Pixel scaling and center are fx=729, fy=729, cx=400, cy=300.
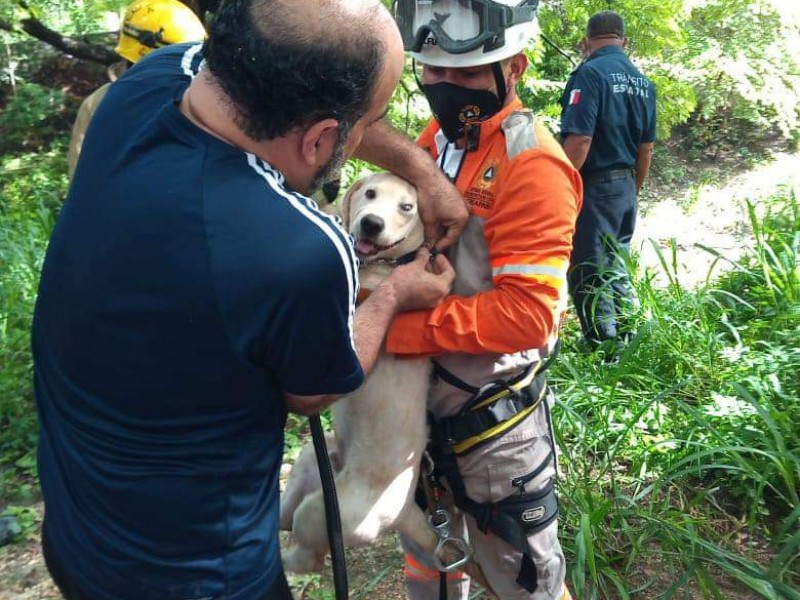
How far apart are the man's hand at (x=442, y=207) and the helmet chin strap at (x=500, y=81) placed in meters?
0.32

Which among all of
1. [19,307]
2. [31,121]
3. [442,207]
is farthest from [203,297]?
[31,121]

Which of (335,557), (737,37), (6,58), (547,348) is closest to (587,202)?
(547,348)

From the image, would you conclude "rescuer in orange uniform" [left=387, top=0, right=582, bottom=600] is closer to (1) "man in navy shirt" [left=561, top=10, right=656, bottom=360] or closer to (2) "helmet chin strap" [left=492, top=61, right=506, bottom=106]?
(2) "helmet chin strap" [left=492, top=61, right=506, bottom=106]

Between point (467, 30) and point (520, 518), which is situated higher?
point (467, 30)

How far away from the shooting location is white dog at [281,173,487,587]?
2402 millimetres

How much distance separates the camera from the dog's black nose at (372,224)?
2.34m

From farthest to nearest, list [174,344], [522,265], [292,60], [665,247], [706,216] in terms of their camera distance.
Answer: [706,216], [665,247], [522,265], [174,344], [292,60]

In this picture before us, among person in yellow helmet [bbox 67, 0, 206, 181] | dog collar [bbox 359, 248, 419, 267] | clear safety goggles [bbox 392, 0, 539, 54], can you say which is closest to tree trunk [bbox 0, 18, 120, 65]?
person in yellow helmet [bbox 67, 0, 206, 181]

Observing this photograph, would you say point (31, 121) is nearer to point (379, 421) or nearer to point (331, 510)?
point (379, 421)

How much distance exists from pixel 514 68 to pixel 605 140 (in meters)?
3.52

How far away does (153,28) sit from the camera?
434 cm

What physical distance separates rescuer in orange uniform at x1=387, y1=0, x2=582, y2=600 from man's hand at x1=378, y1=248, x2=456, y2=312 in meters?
0.04

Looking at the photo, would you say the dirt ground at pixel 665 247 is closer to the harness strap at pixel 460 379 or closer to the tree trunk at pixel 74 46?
the harness strap at pixel 460 379

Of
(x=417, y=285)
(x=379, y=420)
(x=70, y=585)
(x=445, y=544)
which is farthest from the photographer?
(x=445, y=544)
